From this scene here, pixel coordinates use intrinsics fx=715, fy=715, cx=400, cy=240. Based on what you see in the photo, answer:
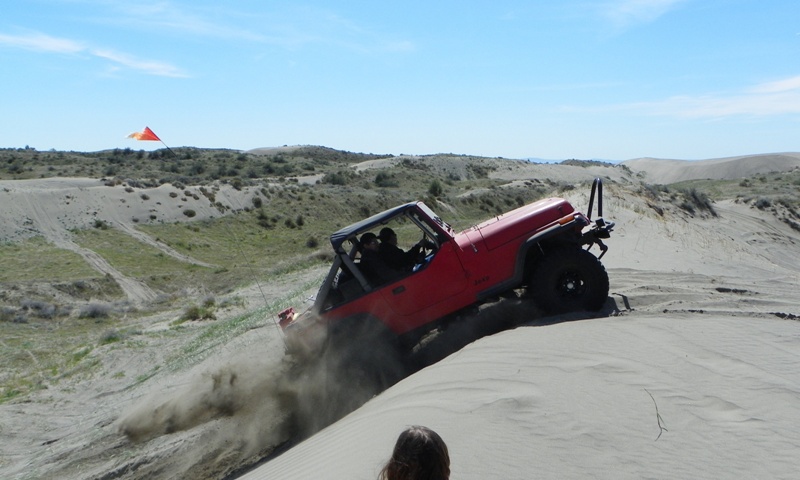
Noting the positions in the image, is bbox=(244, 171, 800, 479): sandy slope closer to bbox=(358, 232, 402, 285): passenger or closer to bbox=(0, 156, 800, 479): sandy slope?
bbox=(0, 156, 800, 479): sandy slope

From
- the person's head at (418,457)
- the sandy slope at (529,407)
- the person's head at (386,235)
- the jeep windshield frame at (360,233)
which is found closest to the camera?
the person's head at (418,457)

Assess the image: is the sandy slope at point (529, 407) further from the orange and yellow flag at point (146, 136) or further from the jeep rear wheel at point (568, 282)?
the orange and yellow flag at point (146, 136)

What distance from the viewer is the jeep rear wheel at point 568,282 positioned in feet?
26.7

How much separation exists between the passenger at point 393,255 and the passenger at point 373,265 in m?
0.08

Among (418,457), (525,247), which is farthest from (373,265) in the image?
(418,457)

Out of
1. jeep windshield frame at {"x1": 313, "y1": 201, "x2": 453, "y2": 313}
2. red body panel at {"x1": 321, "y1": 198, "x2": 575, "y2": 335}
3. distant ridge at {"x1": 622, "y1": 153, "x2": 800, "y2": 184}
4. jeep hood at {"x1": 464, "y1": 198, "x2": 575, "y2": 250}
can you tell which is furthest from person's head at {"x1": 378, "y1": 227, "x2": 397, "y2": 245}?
distant ridge at {"x1": 622, "y1": 153, "x2": 800, "y2": 184}

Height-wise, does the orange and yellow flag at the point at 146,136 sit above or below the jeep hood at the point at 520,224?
above

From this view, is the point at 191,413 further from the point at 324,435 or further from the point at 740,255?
the point at 740,255

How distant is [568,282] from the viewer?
8312mm

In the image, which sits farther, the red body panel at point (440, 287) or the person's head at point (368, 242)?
the person's head at point (368, 242)

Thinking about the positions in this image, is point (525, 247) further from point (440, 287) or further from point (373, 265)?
point (373, 265)

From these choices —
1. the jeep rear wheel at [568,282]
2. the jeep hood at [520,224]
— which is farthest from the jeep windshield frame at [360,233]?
the jeep rear wheel at [568,282]

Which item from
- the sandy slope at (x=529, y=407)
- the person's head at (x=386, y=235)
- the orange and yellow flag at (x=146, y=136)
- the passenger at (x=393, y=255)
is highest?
the orange and yellow flag at (x=146, y=136)

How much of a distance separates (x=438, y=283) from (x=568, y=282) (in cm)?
155
